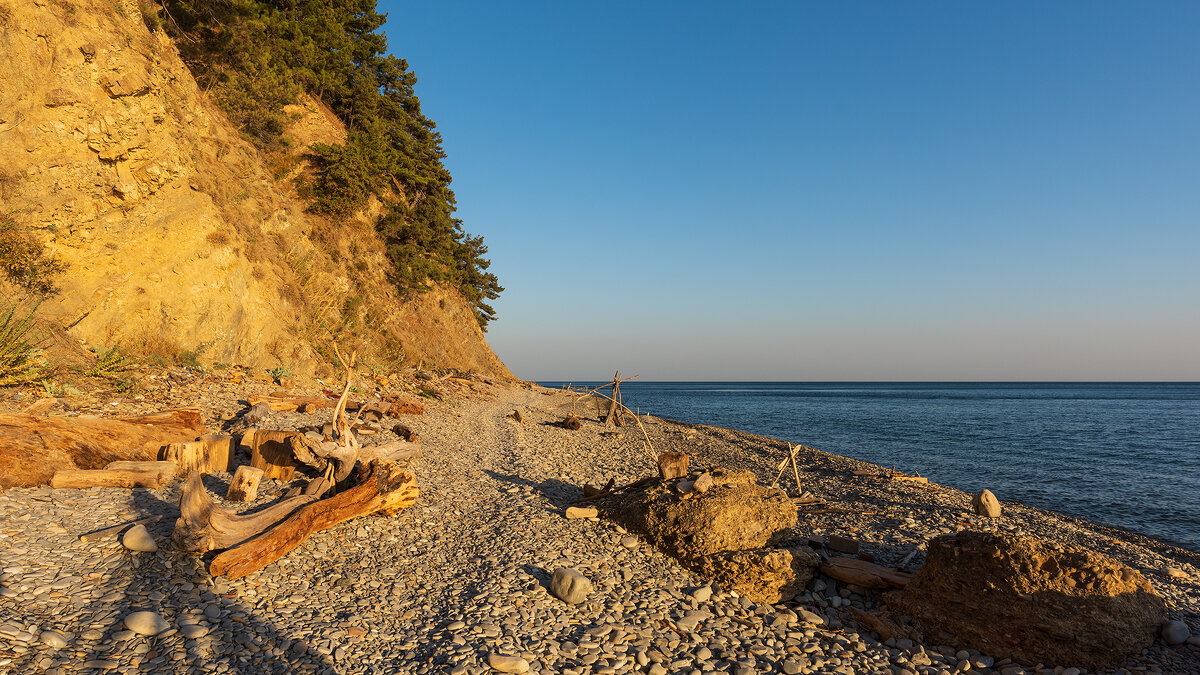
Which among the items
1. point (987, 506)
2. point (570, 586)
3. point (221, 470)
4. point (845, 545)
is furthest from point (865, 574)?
point (221, 470)

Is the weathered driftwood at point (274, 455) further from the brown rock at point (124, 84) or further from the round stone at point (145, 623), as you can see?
the brown rock at point (124, 84)

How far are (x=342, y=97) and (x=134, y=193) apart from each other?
18.5 metres

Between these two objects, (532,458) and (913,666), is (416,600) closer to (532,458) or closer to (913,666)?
(913,666)

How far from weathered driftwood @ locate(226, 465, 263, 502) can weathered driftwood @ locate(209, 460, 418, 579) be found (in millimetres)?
1138

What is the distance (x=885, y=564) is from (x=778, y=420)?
33.3m

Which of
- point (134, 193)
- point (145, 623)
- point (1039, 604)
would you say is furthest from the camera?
point (134, 193)

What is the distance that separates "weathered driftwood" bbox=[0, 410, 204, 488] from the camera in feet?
19.7

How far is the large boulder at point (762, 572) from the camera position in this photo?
6.01 m

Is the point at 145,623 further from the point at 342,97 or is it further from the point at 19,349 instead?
the point at 342,97

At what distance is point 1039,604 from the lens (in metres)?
5.02

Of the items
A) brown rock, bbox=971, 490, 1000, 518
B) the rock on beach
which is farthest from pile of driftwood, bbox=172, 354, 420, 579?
brown rock, bbox=971, 490, 1000, 518

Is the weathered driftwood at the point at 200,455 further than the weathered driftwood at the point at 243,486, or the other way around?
the weathered driftwood at the point at 200,455

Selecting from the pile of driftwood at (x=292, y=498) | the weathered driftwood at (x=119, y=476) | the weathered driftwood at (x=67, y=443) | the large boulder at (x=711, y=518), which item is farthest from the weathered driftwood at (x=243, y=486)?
the large boulder at (x=711, y=518)

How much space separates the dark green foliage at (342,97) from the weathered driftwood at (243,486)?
59.8ft
